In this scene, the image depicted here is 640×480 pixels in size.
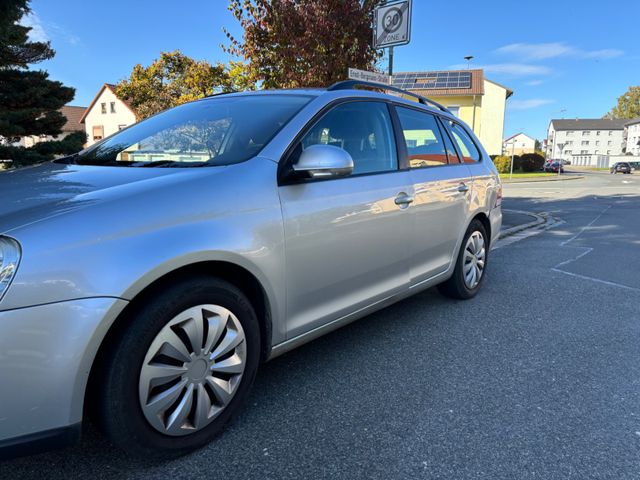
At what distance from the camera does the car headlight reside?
1506 mm

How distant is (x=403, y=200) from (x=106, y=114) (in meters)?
55.7

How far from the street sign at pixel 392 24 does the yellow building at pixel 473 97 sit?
2465cm

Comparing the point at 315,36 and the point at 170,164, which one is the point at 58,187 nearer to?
the point at 170,164

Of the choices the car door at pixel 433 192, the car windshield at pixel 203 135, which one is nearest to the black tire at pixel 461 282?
the car door at pixel 433 192

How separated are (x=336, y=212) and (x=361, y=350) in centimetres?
114

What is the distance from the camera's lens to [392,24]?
598 centimetres

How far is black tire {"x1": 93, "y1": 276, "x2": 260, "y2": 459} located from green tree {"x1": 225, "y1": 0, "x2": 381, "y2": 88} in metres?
7.22

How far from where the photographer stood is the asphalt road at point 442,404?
2.03 m

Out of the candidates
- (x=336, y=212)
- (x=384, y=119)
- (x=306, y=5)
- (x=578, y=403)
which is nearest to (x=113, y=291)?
(x=336, y=212)

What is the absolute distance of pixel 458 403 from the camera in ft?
8.43

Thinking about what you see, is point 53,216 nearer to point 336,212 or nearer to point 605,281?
point 336,212

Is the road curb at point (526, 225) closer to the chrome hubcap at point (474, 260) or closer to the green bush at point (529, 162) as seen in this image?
the chrome hubcap at point (474, 260)

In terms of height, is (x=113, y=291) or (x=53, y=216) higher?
(x=53, y=216)

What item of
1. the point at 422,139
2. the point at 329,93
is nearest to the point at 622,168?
the point at 422,139
